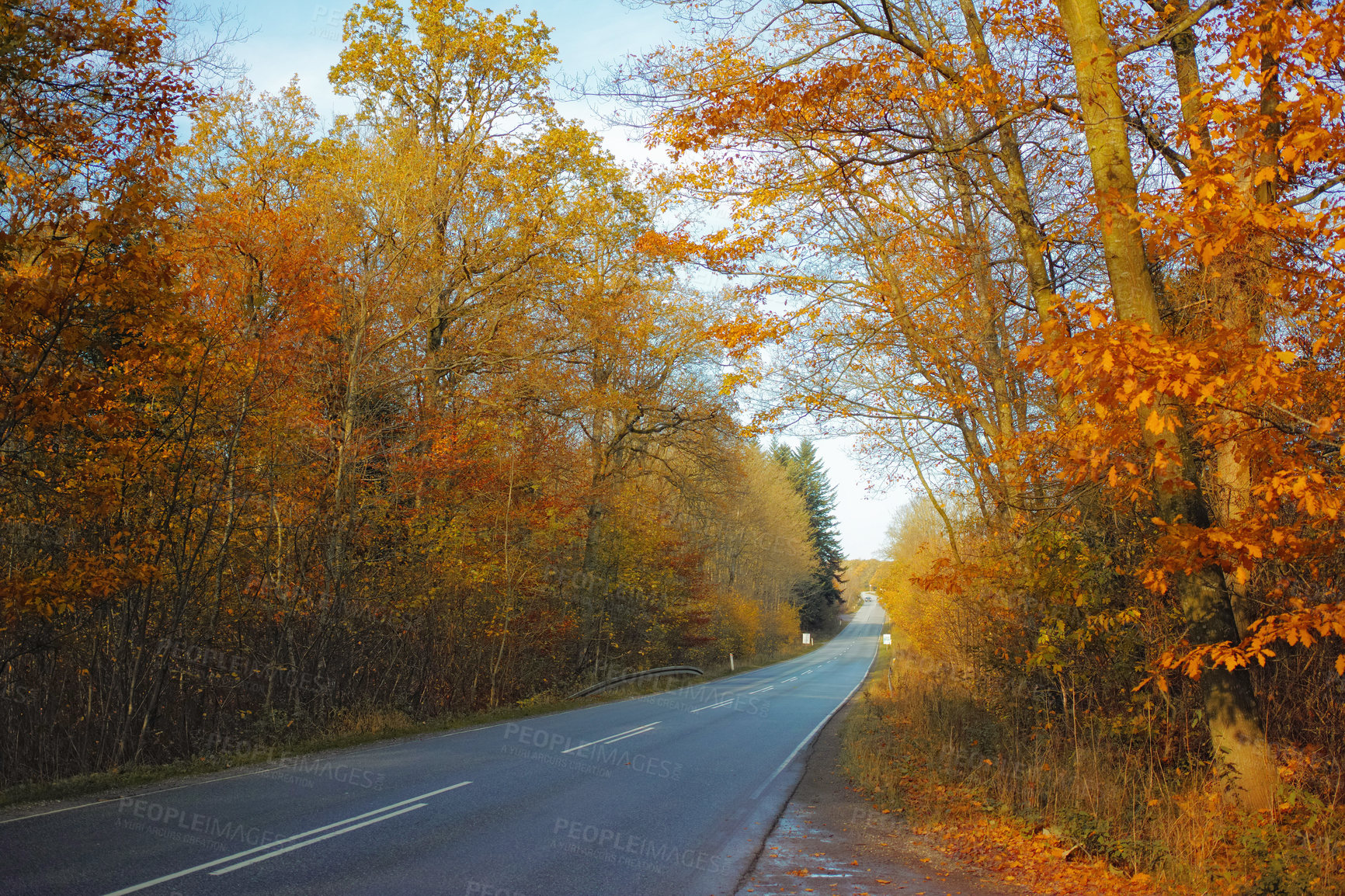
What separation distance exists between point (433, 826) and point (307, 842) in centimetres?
111

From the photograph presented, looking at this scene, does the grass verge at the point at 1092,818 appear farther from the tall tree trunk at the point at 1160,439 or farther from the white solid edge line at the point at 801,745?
the white solid edge line at the point at 801,745

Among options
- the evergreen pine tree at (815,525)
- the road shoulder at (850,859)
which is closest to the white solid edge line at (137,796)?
the road shoulder at (850,859)

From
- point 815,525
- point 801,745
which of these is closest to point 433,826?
point 801,745

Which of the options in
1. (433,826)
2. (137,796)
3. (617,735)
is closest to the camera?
(433,826)

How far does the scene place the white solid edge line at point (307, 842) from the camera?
5859mm

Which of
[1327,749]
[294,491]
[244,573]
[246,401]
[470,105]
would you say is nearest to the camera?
[1327,749]

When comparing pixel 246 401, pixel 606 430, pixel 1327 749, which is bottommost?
pixel 1327 749

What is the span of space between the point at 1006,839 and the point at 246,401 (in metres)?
11.2

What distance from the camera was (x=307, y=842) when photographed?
6.59m

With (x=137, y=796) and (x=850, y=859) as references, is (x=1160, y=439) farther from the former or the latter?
(x=137, y=796)

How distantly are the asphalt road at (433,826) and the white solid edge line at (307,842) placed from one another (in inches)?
0.9

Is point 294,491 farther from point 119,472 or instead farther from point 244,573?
point 119,472

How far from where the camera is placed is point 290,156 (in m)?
21.4

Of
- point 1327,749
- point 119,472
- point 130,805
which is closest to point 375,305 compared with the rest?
point 119,472
